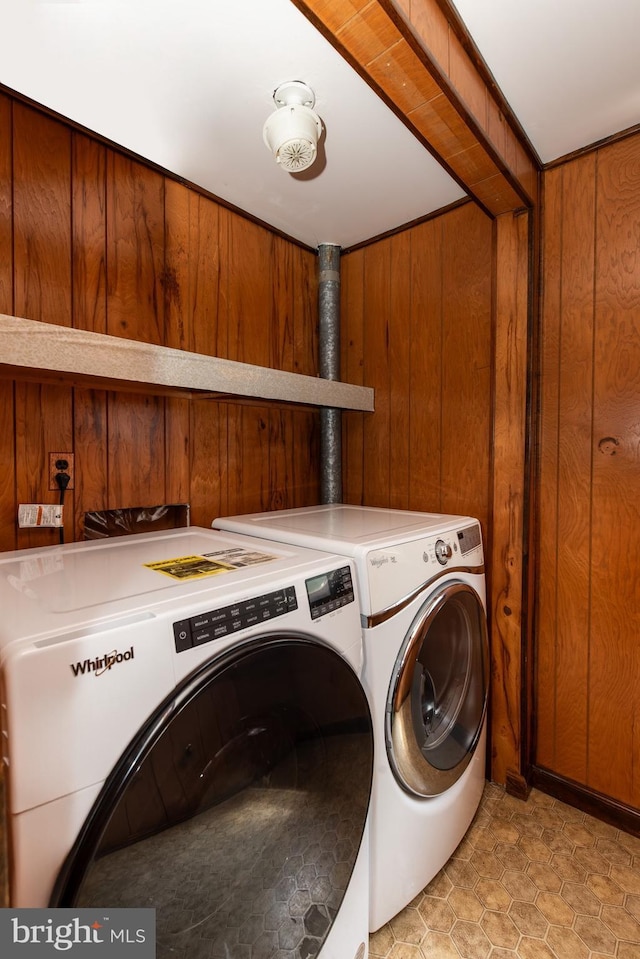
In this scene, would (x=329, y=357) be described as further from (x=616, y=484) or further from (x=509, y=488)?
(x=616, y=484)

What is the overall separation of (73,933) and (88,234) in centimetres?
165

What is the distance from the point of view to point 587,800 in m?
1.59

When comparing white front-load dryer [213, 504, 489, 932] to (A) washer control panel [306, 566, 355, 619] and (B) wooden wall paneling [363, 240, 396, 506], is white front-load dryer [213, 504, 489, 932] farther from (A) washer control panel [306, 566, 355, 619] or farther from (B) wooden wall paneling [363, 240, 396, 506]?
(B) wooden wall paneling [363, 240, 396, 506]

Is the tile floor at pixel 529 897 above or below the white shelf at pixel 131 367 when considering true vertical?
below

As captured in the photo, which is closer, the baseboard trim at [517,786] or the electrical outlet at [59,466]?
the electrical outlet at [59,466]

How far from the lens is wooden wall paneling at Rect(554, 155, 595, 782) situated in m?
1.57

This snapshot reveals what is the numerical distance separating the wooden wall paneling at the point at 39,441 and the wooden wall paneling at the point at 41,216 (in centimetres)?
22

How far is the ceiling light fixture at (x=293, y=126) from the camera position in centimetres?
124

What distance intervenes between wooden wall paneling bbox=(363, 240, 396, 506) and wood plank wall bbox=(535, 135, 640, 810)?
0.66m

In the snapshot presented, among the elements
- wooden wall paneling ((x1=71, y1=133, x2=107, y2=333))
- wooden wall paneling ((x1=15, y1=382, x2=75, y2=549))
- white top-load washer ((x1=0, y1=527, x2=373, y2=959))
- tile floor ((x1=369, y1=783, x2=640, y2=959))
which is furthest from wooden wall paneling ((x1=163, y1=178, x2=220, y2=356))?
tile floor ((x1=369, y1=783, x2=640, y2=959))

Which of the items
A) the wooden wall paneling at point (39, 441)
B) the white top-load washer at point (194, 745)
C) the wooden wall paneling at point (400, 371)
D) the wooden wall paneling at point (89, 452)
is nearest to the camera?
the white top-load washer at point (194, 745)

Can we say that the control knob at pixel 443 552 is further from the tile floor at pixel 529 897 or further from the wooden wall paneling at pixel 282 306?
the wooden wall paneling at pixel 282 306

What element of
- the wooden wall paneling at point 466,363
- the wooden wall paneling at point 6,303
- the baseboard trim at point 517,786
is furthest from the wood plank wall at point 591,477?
the wooden wall paneling at point 6,303

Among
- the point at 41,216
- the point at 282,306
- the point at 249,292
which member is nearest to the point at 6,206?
the point at 41,216
